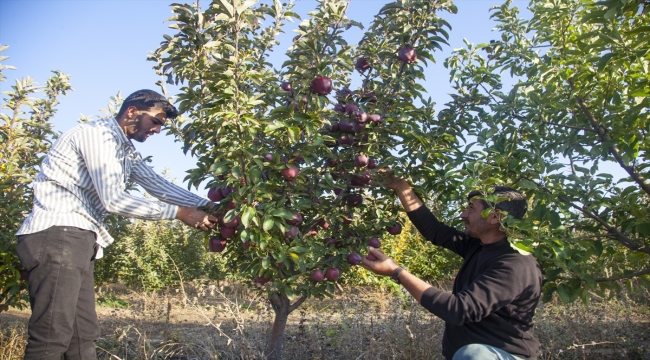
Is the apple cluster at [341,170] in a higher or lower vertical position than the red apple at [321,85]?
lower

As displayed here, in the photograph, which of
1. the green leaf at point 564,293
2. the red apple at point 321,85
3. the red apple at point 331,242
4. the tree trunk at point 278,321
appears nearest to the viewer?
the red apple at point 321,85

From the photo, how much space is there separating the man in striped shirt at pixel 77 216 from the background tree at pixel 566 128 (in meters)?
1.48

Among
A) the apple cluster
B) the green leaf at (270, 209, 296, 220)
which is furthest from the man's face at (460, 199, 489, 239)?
the green leaf at (270, 209, 296, 220)

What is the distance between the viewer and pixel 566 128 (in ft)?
9.05

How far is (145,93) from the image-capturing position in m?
2.32

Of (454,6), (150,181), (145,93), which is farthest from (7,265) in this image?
(454,6)

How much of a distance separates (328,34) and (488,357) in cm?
160

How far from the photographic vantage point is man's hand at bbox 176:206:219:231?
2146 mm

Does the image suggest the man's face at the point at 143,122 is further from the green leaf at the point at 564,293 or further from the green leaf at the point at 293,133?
the green leaf at the point at 564,293

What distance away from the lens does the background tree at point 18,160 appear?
3023 mm

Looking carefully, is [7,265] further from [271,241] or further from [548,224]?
[548,224]

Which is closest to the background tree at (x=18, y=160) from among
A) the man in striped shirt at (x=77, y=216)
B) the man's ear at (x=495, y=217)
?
the man in striped shirt at (x=77, y=216)

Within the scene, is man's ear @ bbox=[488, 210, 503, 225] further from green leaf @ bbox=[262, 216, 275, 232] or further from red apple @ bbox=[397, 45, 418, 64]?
green leaf @ bbox=[262, 216, 275, 232]

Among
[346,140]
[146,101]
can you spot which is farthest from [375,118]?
[146,101]
